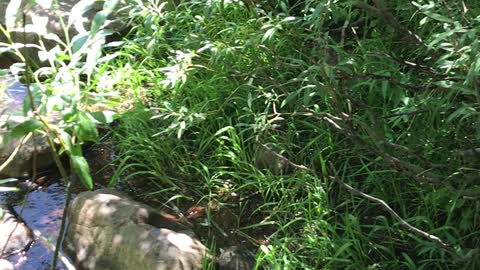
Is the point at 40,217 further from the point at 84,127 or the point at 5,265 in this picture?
the point at 84,127

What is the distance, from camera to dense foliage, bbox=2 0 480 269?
9.43 ft

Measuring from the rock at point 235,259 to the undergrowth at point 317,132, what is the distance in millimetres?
90

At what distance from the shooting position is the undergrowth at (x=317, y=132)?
2.89 m

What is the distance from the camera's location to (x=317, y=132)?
3.67 metres

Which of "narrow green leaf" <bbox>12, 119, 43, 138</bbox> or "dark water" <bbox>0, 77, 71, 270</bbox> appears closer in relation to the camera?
"narrow green leaf" <bbox>12, 119, 43, 138</bbox>

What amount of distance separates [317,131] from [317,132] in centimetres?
2

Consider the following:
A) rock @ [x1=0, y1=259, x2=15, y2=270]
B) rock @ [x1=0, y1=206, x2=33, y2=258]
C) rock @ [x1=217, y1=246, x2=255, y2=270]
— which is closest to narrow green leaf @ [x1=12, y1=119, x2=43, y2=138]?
rock @ [x1=217, y1=246, x2=255, y2=270]

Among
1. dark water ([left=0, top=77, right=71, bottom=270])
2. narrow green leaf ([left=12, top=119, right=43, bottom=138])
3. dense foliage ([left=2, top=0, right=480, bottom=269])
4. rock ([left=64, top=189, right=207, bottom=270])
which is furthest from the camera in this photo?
dark water ([left=0, top=77, right=71, bottom=270])

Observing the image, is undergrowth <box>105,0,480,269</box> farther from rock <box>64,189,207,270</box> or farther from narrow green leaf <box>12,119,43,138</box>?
narrow green leaf <box>12,119,43,138</box>

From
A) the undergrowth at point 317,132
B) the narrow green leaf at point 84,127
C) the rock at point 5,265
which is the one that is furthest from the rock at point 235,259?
the narrow green leaf at point 84,127

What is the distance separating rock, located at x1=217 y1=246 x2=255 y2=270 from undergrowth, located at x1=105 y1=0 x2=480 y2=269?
90 mm

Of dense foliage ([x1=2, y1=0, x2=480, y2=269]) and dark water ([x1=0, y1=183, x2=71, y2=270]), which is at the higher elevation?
dense foliage ([x1=2, y1=0, x2=480, y2=269])

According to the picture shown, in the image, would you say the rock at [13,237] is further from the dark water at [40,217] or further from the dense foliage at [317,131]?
the dense foliage at [317,131]

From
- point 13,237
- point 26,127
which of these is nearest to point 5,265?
point 13,237
